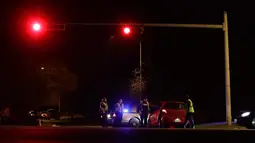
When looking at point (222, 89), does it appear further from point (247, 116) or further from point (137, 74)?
point (247, 116)

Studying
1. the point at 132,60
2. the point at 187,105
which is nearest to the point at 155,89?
the point at 132,60

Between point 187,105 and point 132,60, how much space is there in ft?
102

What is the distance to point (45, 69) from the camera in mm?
68188

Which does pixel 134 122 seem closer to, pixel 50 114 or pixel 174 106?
pixel 174 106

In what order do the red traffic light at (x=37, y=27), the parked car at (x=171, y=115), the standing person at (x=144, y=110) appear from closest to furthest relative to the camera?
the red traffic light at (x=37, y=27) → the parked car at (x=171, y=115) → the standing person at (x=144, y=110)

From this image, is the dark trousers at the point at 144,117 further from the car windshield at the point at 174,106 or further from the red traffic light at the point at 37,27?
the red traffic light at the point at 37,27

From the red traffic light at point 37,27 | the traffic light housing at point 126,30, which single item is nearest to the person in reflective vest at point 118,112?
the traffic light housing at point 126,30

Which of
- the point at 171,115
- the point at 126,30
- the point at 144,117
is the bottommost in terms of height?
the point at 144,117

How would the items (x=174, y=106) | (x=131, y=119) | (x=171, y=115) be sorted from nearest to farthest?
(x=171, y=115), (x=174, y=106), (x=131, y=119)

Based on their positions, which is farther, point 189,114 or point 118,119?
point 118,119

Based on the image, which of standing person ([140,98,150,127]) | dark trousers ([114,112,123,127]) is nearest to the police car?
dark trousers ([114,112,123,127])

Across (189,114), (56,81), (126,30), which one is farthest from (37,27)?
(56,81)

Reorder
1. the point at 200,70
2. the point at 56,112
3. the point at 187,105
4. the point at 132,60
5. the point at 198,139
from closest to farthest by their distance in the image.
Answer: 1. the point at 198,139
2. the point at 187,105
3. the point at 56,112
4. the point at 200,70
5. the point at 132,60

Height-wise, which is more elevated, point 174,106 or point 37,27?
point 37,27
